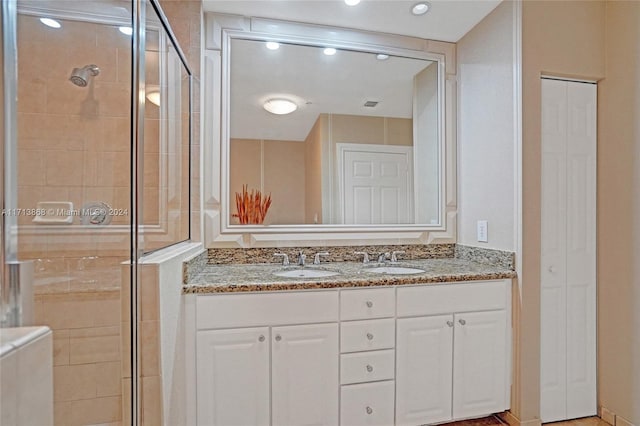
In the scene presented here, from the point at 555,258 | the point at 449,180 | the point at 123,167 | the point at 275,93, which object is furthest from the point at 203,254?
the point at 555,258

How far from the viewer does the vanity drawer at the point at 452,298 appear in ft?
5.82

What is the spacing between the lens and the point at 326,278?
68.2 inches

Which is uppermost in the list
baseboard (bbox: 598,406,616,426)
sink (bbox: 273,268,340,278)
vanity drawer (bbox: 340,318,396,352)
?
sink (bbox: 273,268,340,278)

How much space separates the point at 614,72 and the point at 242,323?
95.3 inches

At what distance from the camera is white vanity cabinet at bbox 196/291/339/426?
1574 mm

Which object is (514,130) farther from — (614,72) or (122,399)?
(122,399)

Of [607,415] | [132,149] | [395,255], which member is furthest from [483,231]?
[132,149]

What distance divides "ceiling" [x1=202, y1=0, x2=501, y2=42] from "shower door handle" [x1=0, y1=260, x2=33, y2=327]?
69.5 inches

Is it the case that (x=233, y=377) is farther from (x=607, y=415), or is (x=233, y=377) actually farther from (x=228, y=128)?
(x=607, y=415)

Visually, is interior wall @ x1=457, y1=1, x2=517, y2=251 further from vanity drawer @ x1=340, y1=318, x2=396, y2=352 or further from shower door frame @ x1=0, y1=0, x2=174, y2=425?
shower door frame @ x1=0, y1=0, x2=174, y2=425

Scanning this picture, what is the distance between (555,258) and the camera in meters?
1.93

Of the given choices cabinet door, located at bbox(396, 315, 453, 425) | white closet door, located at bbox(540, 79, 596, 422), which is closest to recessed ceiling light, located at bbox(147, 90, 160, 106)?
cabinet door, located at bbox(396, 315, 453, 425)

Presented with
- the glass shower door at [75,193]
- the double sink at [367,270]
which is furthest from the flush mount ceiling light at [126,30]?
the double sink at [367,270]

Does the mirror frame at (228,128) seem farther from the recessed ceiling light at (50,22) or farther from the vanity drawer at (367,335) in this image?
the recessed ceiling light at (50,22)
